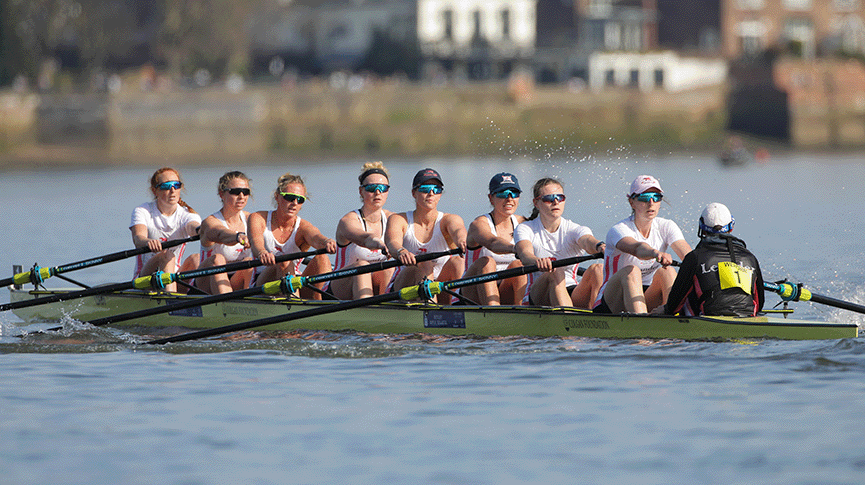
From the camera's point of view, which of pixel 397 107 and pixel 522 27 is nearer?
pixel 397 107

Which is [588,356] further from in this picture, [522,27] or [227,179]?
[522,27]

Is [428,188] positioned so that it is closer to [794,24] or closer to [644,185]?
[644,185]

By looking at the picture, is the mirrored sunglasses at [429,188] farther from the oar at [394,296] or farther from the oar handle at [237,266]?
the oar handle at [237,266]

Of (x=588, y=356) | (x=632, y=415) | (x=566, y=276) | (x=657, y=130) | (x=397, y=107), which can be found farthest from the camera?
(x=657, y=130)

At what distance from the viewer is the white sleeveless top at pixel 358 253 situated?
10555 mm

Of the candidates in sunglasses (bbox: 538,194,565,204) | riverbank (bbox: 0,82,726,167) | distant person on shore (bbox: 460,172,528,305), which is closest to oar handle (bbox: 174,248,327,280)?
distant person on shore (bbox: 460,172,528,305)

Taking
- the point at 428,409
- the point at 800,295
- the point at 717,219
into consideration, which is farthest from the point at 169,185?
the point at 800,295

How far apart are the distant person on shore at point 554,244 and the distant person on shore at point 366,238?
139 centimetres

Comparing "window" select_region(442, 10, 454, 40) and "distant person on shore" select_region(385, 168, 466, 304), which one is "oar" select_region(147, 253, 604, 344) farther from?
"window" select_region(442, 10, 454, 40)

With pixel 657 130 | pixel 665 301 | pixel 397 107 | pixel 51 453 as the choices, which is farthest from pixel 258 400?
pixel 657 130

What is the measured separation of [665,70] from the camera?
53438 millimetres

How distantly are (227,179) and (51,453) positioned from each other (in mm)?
4514

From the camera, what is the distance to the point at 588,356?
9.18m

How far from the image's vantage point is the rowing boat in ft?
29.1
